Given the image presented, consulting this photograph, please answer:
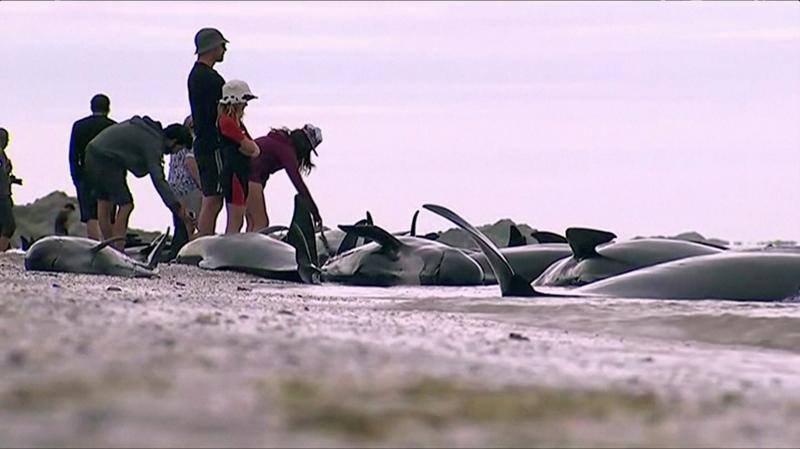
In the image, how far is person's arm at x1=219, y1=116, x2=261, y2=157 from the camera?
9664 millimetres

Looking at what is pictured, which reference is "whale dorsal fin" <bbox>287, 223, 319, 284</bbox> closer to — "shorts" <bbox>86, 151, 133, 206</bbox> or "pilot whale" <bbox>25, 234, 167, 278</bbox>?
"pilot whale" <bbox>25, 234, 167, 278</bbox>

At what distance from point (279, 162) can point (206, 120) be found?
3.92ft

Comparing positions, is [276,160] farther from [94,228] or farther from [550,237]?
[550,237]

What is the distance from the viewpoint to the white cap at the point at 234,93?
9602mm

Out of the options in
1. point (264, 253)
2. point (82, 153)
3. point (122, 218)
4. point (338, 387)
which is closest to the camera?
point (338, 387)

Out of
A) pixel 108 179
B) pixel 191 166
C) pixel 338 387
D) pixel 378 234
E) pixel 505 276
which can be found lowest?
pixel 338 387

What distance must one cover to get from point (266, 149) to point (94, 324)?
8953 millimetres

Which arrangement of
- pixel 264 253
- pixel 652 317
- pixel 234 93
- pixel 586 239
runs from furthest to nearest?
pixel 234 93 → pixel 264 253 → pixel 586 239 → pixel 652 317

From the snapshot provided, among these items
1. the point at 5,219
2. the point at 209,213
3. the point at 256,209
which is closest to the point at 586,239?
the point at 209,213

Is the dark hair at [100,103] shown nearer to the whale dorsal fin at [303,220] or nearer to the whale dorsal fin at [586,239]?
the whale dorsal fin at [303,220]

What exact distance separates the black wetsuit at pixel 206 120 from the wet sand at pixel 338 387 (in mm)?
7269

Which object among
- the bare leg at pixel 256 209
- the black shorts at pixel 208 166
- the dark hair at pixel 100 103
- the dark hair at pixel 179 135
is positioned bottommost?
the bare leg at pixel 256 209

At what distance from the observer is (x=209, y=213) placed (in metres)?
10.0

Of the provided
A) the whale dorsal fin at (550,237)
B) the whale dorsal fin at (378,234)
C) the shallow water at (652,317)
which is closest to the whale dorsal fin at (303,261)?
the whale dorsal fin at (378,234)
